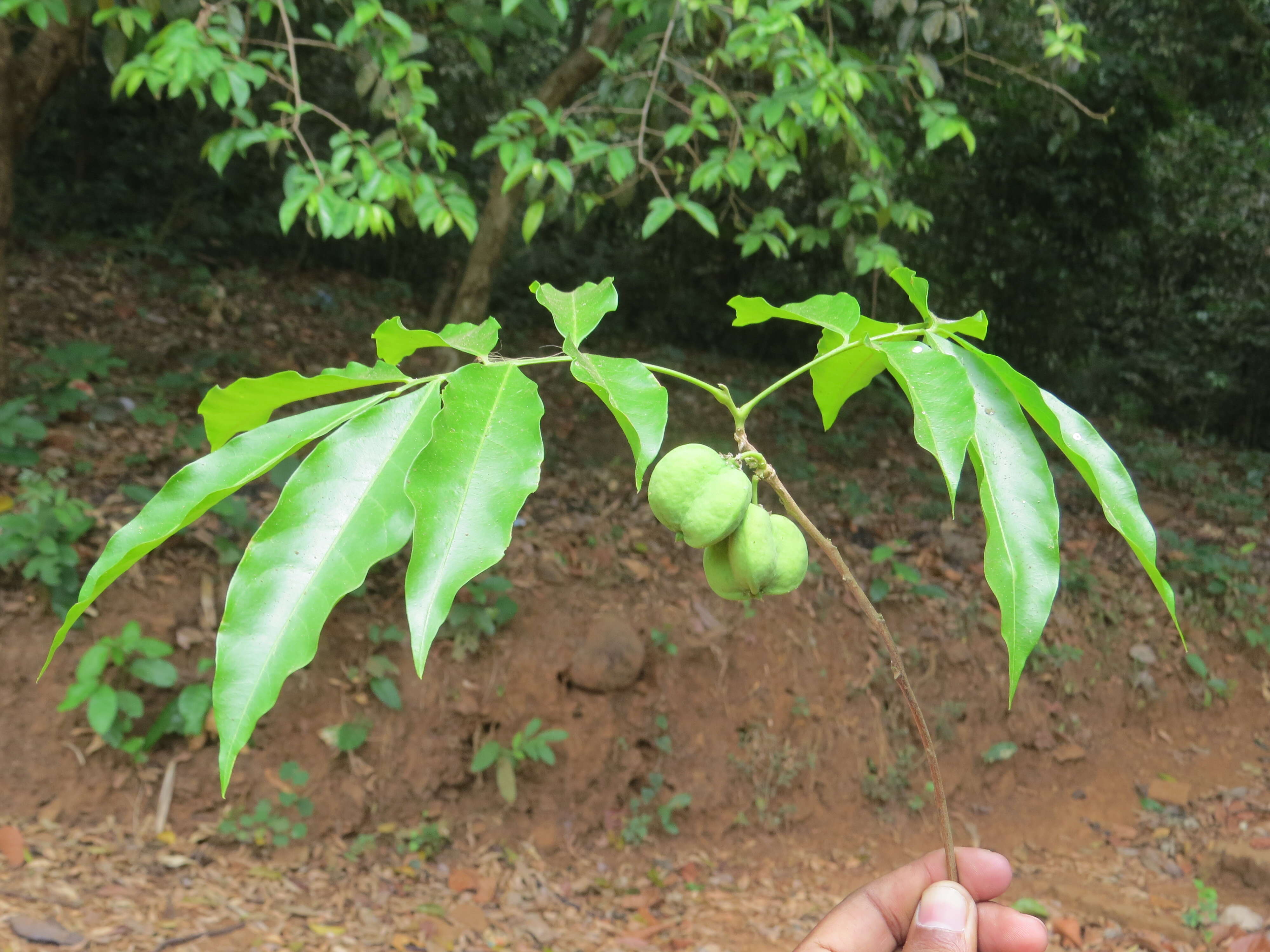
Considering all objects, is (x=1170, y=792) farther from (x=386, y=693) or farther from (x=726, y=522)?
(x=726, y=522)

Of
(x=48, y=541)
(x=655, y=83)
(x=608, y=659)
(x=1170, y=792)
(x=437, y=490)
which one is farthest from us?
(x=1170, y=792)

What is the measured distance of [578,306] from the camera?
1062mm

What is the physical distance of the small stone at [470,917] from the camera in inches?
129

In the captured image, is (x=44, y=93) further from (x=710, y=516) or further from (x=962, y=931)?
(x=962, y=931)

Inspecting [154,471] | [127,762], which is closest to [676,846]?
[127,762]

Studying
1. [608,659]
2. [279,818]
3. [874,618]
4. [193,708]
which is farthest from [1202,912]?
[193,708]

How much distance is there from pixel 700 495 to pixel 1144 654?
16.6ft

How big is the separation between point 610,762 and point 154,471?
2513mm

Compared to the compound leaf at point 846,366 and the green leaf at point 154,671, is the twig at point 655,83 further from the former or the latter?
the green leaf at point 154,671

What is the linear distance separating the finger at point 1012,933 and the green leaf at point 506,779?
109 inches

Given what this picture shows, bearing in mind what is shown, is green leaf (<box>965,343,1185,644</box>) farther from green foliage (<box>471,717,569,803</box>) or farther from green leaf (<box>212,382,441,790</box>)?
green foliage (<box>471,717,569,803</box>)

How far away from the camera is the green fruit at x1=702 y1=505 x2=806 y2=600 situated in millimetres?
1052

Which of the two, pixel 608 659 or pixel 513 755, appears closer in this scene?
pixel 513 755

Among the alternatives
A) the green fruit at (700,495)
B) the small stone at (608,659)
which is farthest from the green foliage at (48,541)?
the green fruit at (700,495)
